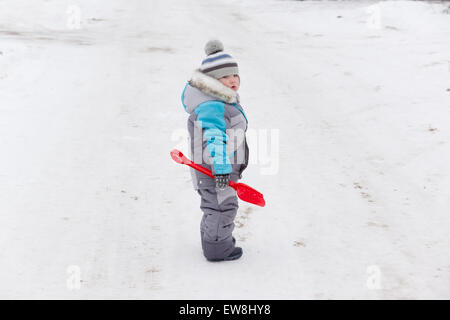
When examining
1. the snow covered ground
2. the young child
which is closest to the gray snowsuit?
the young child

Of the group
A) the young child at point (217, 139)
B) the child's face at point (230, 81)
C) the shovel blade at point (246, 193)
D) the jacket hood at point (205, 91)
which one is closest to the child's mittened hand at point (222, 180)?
the young child at point (217, 139)

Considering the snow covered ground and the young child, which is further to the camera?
the snow covered ground

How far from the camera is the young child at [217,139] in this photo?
13.0 ft

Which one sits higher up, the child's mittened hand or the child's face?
the child's face

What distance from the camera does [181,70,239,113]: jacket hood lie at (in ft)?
13.0

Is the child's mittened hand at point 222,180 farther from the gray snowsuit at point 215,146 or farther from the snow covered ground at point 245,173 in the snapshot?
the snow covered ground at point 245,173

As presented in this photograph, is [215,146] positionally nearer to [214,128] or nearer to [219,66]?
[214,128]

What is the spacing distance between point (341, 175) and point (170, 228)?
6.52ft

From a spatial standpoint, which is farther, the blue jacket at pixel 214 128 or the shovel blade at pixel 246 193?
the shovel blade at pixel 246 193

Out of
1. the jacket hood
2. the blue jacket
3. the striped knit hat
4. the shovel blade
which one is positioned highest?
the striped knit hat

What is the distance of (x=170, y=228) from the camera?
4.88 meters

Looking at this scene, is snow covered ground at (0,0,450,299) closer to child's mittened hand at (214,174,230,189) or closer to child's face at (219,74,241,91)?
child's mittened hand at (214,174,230,189)

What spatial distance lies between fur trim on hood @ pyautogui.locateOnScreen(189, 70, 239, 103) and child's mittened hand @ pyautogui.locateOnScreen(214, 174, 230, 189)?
486mm
